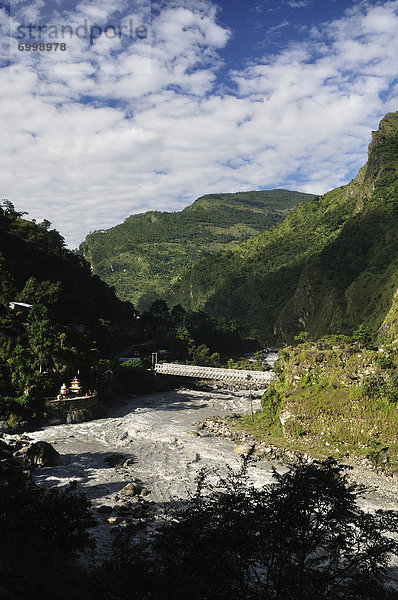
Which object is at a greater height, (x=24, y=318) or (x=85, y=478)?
(x=24, y=318)

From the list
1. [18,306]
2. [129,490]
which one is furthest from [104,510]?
[18,306]

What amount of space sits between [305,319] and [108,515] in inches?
4439

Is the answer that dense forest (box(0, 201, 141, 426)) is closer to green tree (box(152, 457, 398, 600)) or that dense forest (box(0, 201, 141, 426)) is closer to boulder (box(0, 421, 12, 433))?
boulder (box(0, 421, 12, 433))

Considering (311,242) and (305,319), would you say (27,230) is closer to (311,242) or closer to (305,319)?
(305,319)

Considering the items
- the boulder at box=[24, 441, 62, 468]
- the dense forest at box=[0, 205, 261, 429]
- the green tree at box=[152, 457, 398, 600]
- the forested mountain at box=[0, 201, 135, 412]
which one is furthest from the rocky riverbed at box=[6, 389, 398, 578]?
the green tree at box=[152, 457, 398, 600]

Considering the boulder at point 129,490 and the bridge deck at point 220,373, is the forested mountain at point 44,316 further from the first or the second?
the boulder at point 129,490

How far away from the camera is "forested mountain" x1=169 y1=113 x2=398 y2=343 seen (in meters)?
107

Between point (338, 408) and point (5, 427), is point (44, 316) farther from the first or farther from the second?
point (338, 408)

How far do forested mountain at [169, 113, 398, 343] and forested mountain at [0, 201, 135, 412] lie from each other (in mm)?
50007

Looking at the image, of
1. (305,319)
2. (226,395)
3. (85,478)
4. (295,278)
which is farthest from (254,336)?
(85,478)

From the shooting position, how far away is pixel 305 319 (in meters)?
130

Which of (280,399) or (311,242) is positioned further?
(311,242)

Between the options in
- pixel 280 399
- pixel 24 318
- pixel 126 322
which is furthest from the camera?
pixel 126 322

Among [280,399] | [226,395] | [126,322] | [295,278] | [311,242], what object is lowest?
[226,395]
